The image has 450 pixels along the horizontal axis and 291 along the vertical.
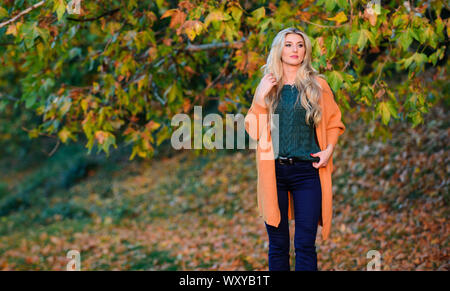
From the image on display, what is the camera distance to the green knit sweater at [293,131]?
3137 mm

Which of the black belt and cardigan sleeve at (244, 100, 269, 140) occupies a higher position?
cardigan sleeve at (244, 100, 269, 140)

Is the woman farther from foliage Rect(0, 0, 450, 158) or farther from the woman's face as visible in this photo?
foliage Rect(0, 0, 450, 158)

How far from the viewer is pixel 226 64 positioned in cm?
543

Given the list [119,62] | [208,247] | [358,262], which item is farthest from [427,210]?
[119,62]

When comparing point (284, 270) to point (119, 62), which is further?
point (119, 62)

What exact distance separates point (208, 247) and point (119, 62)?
3.91m

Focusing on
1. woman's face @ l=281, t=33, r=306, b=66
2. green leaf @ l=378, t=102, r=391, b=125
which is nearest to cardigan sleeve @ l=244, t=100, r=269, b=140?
woman's face @ l=281, t=33, r=306, b=66

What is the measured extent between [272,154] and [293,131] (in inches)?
8.1

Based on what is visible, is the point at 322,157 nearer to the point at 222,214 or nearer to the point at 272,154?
the point at 272,154

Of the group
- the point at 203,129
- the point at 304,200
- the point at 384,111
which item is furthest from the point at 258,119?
the point at 203,129

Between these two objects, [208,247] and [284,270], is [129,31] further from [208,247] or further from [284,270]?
[208,247]

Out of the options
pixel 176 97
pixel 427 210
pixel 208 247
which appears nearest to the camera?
pixel 176 97

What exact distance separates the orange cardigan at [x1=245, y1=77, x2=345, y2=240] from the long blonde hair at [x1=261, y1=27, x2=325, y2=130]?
63mm

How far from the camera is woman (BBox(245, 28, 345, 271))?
10.3ft
